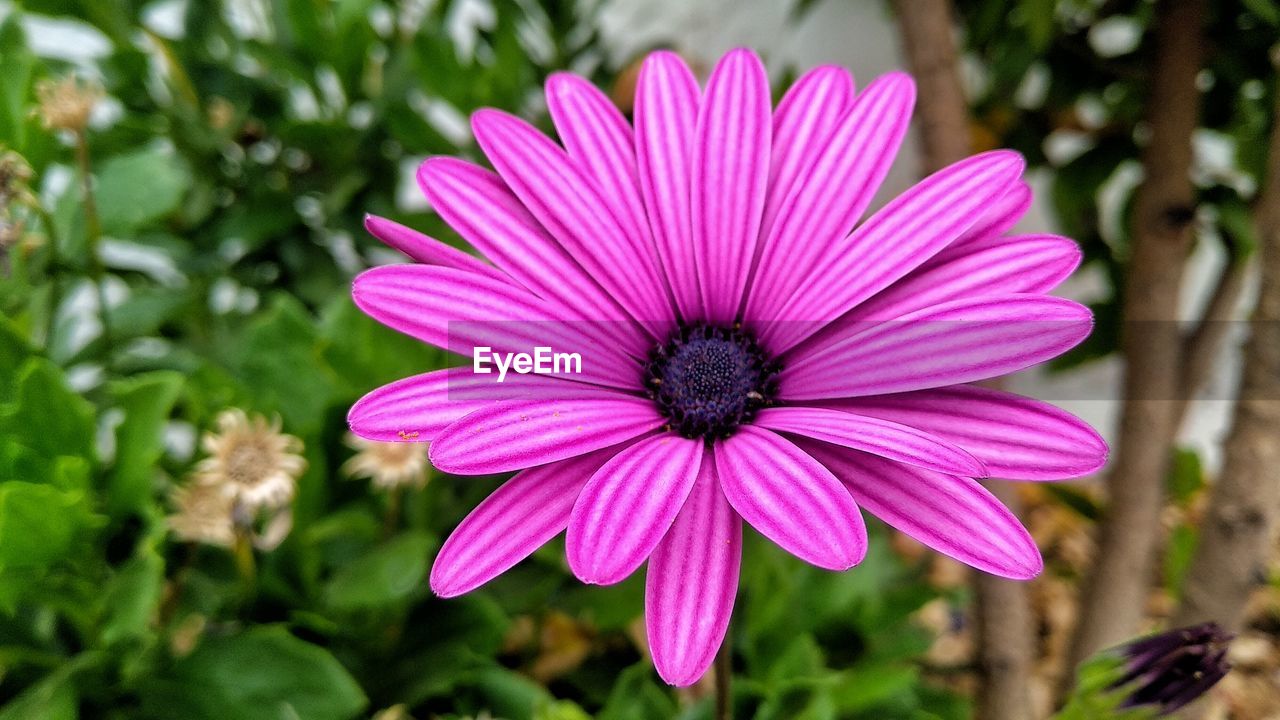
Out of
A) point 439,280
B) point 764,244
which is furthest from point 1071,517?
point 439,280

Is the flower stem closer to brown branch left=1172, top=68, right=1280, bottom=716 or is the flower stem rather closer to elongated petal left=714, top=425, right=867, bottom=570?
elongated petal left=714, top=425, right=867, bottom=570

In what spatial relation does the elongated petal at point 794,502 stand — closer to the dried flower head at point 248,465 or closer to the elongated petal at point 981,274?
the elongated petal at point 981,274

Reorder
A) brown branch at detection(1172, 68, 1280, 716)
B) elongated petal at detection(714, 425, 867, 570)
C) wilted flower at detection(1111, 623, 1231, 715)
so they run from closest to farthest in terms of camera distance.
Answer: elongated petal at detection(714, 425, 867, 570) → wilted flower at detection(1111, 623, 1231, 715) → brown branch at detection(1172, 68, 1280, 716)

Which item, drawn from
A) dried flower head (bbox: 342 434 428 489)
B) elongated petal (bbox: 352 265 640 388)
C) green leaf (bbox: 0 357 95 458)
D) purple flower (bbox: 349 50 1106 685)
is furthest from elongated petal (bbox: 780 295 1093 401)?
green leaf (bbox: 0 357 95 458)

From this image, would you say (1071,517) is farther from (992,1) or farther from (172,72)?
(172,72)

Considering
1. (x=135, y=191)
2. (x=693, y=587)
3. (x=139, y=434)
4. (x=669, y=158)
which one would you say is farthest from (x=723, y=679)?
(x=135, y=191)

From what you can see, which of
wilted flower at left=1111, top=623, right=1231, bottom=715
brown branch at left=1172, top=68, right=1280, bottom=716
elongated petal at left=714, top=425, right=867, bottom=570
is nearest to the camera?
elongated petal at left=714, top=425, right=867, bottom=570

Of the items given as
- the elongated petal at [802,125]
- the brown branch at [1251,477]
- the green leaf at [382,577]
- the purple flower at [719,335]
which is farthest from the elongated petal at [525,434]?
the brown branch at [1251,477]
